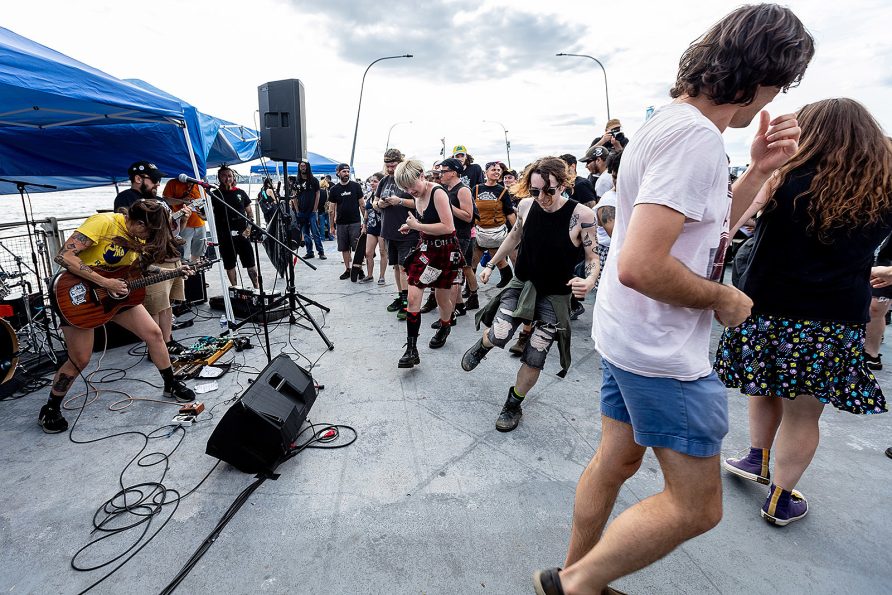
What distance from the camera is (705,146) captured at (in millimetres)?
1121

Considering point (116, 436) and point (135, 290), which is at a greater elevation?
point (135, 290)

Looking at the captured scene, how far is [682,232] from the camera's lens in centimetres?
122

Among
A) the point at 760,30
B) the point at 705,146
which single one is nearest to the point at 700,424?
the point at 705,146

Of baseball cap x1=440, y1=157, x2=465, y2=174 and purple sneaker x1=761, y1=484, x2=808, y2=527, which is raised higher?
baseball cap x1=440, y1=157, x2=465, y2=174

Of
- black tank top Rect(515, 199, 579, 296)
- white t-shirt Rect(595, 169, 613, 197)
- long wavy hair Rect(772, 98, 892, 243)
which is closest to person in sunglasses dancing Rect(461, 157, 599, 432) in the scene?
black tank top Rect(515, 199, 579, 296)

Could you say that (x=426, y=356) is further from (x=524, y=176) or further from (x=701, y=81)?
(x=701, y=81)

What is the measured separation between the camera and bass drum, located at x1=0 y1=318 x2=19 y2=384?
3.21 m

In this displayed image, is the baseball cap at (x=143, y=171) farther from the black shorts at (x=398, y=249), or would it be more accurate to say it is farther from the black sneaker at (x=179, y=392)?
the black shorts at (x=398, y=249)

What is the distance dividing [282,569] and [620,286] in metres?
1.81

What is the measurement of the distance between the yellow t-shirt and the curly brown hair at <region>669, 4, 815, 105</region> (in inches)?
145

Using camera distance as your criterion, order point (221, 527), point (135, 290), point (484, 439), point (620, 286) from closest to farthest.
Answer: point (620, 286) → point (221, 527) → point (484, 439) → point (135, 290)

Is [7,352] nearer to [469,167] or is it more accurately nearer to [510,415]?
[510,415]

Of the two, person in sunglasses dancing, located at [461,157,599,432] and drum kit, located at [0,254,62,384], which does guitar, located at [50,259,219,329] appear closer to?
drum kit, located at [0,254,62,384]

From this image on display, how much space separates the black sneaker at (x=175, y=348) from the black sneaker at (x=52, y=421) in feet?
4.40
